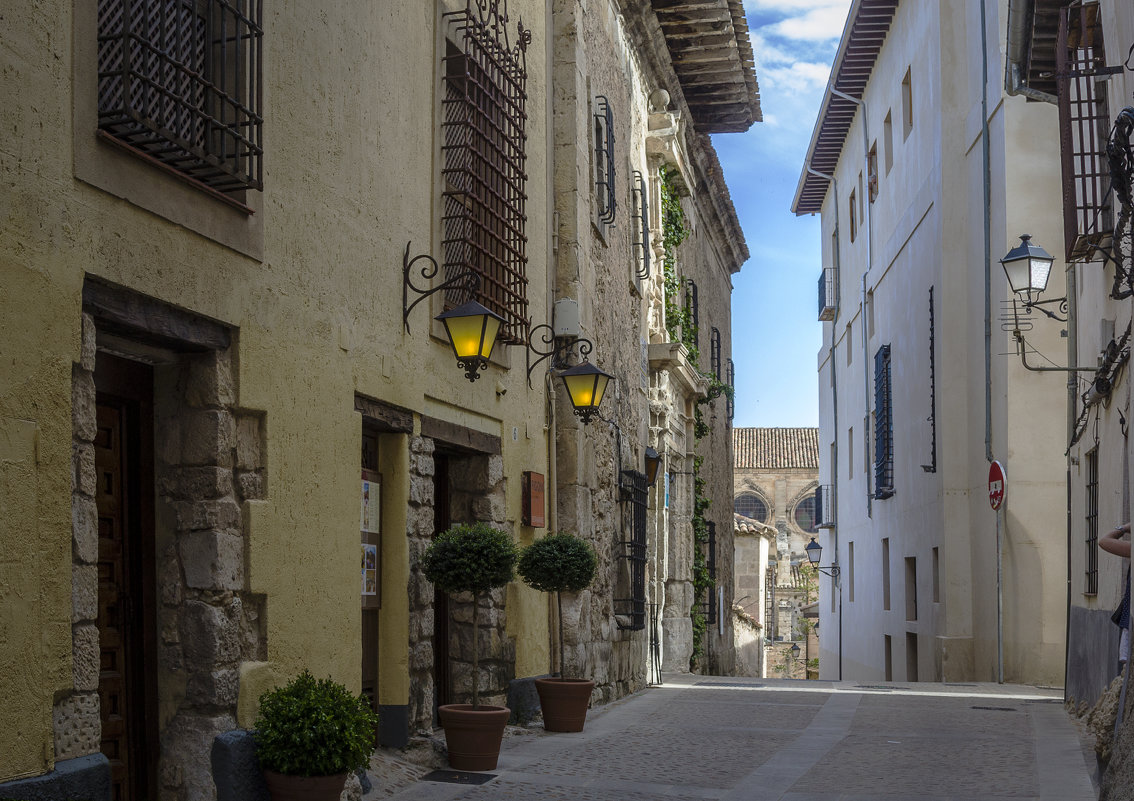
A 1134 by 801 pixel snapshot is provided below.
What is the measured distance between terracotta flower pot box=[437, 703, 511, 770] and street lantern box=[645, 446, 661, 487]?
24.0 feet

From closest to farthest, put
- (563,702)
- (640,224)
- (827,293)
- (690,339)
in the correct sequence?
1. (563,702)
2. (640,224)
3. (690,339)
4. (827,293)

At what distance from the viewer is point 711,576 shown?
2080cm

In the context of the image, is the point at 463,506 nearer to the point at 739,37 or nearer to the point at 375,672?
the point at 375,672

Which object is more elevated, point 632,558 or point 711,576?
point 632,558

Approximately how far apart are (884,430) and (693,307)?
457 centimetres

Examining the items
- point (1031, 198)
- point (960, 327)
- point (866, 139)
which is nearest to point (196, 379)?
point (1031, 198)

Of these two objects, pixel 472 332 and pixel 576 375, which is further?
pixel 576 375

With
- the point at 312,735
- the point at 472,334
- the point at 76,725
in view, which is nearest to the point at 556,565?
the point at 472,334

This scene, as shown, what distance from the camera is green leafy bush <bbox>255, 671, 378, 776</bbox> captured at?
5758mm

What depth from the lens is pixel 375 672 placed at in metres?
8.28

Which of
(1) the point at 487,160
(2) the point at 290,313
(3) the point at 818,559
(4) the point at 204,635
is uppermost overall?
(1) the point at 487,160

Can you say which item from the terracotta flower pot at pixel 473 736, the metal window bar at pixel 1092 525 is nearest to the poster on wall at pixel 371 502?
the terracotta flower pot at pixel 473 736

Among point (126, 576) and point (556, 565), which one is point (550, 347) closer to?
point (556, 565)

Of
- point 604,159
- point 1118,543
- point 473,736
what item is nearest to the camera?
point 1118,543
